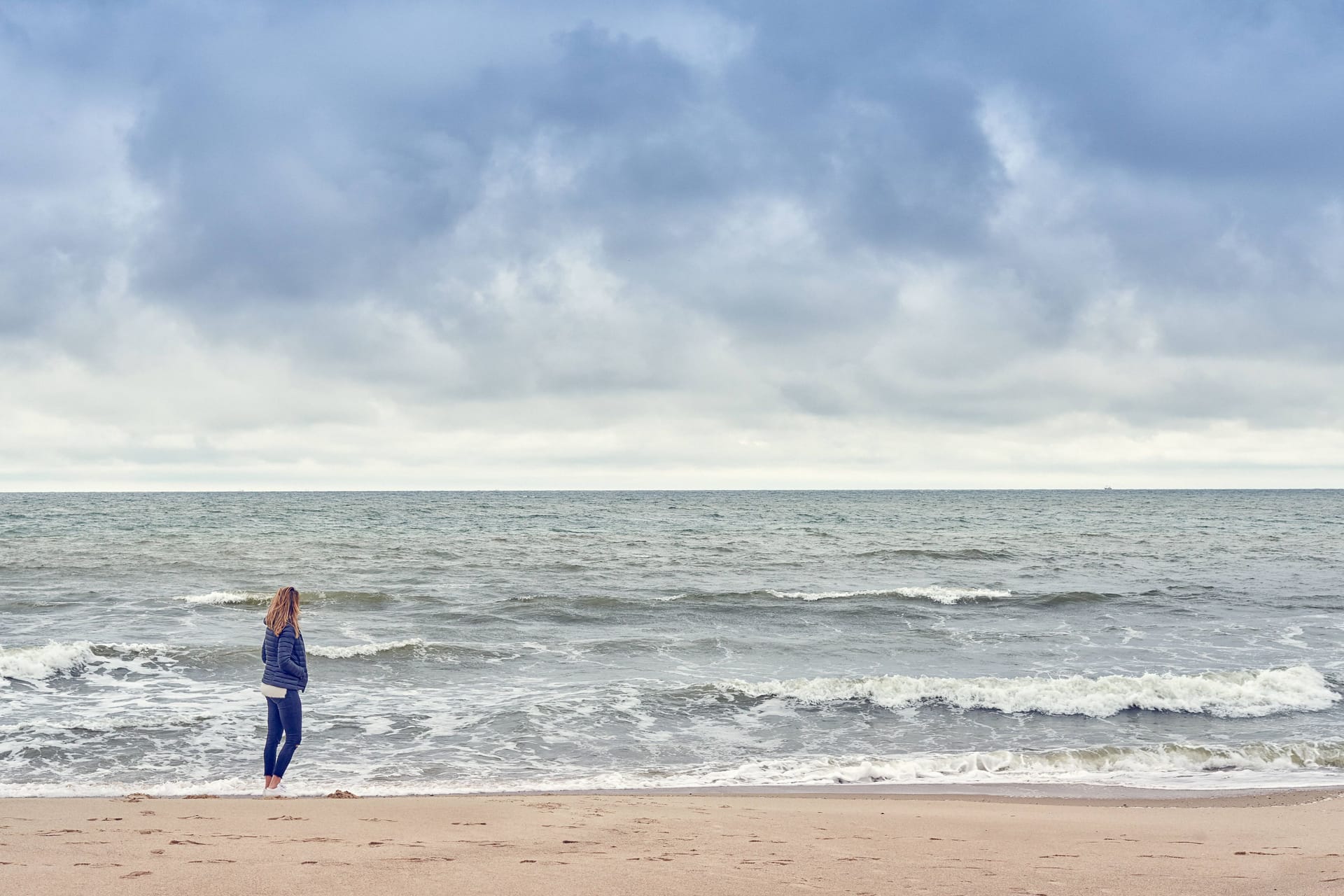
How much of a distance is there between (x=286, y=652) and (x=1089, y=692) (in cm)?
1271

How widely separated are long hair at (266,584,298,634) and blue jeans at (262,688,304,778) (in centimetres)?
70

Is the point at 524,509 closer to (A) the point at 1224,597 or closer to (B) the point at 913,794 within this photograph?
(A) the point at 1224,597

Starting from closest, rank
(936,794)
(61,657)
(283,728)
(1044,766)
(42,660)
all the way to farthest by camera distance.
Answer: (283,728) → (936,794) → (1044,766) → (42,660) → (61,657)

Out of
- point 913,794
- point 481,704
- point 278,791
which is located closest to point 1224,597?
point 913,794

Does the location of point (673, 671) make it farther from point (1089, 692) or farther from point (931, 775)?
point (1089, 692)

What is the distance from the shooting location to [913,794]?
10227mm

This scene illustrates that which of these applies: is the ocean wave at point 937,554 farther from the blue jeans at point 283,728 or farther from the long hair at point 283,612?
the long hair at point 283,612

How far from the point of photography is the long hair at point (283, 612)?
928cm

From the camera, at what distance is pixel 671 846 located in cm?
703

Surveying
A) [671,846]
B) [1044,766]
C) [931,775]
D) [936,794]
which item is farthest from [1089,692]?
[671,846]

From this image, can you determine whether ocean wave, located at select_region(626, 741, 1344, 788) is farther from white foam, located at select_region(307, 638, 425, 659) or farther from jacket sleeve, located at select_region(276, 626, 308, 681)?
white foam, located at select_region(307, 638, 425, 659)

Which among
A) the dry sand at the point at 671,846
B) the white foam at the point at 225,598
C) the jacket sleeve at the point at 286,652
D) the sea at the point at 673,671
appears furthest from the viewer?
the white foam at the point at 225,598

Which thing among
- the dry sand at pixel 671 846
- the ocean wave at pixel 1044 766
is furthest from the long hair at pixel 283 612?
the ocean wave at pixel 1044 766

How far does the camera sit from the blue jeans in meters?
9.35
